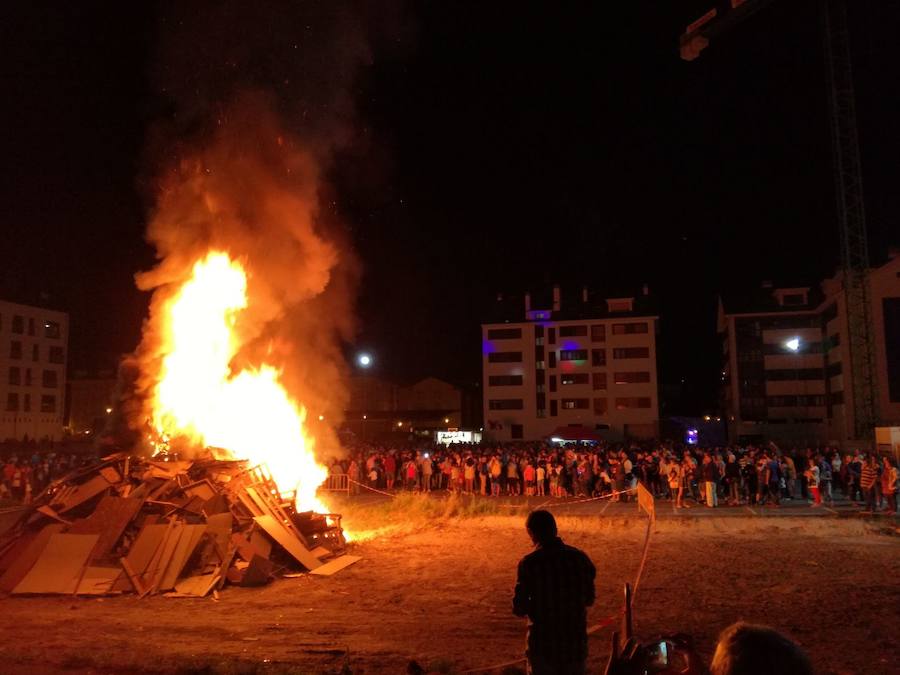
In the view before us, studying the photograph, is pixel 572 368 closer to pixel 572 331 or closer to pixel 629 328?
pixel 572 331

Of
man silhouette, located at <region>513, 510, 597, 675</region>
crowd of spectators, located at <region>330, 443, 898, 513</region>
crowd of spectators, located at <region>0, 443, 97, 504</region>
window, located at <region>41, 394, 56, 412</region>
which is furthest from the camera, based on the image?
window, located at <region>41, 394, 56, 412</region>

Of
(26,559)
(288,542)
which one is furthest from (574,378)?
(26,559)

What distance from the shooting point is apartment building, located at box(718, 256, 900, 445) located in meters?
55.8

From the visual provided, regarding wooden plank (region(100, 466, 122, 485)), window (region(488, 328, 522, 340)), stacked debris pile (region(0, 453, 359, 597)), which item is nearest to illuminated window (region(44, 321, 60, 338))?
window (region(488, 328, 522, 340))

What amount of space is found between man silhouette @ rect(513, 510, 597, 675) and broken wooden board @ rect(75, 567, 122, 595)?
9836mm

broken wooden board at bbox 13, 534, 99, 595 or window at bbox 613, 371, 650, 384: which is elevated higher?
window at bbox 613, 371, 650, 384

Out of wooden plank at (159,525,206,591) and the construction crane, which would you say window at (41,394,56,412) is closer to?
wooden plank at (159,525,206,591)

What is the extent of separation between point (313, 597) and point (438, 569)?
2.93 meters

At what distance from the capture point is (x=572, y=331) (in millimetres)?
64000

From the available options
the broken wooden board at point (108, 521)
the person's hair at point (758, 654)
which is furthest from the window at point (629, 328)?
the person's hair at point (758, 654)

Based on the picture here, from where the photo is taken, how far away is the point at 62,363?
6569 centimetres

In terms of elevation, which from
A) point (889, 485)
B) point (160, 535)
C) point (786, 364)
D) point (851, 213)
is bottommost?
point (160, 535)

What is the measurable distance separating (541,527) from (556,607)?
1.64ft

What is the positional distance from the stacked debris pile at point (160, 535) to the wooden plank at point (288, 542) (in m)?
0.03
